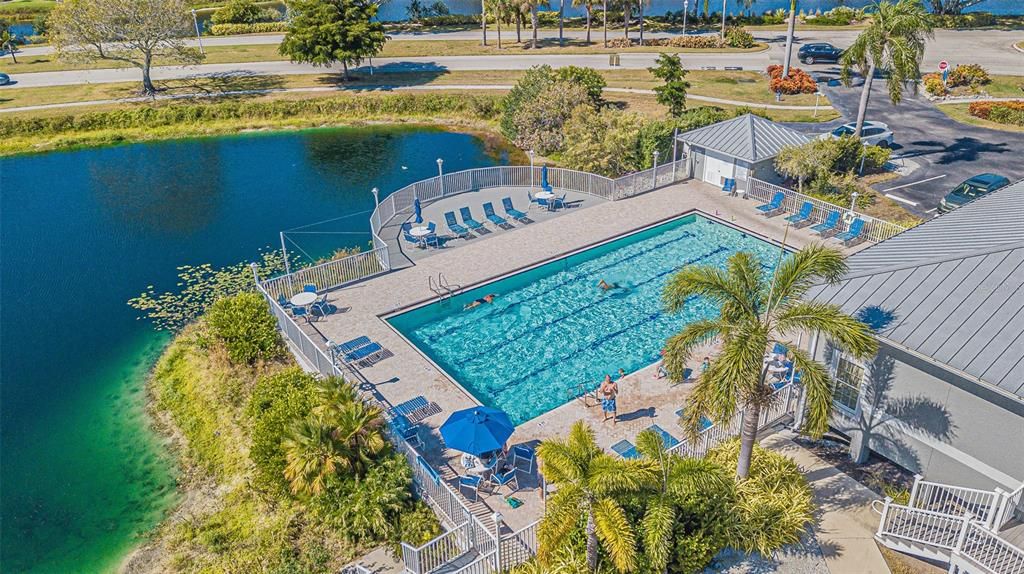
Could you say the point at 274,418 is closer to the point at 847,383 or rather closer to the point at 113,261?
the point at 847,383

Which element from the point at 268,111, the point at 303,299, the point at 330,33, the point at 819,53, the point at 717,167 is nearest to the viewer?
the point at 303,299

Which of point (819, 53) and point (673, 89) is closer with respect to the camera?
point (673, 89)

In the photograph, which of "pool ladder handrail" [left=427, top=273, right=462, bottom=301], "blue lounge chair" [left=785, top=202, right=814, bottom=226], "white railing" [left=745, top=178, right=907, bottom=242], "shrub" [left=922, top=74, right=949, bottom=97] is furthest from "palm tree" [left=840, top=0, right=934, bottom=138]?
"pool ladder handrail" [left=427, top=273, right=462, bottom=301]

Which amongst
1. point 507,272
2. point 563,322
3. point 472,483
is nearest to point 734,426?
point 472,483

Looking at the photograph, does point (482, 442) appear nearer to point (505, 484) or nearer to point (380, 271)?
point (505, 484)

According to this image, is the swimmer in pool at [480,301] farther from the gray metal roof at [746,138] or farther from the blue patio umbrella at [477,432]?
the gray metal roof at [746,138]

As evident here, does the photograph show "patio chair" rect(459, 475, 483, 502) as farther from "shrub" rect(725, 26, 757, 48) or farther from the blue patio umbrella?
"shrub" rect(725, 26, 757, 48)

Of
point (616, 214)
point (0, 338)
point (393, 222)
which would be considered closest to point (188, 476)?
point (0, 338)
